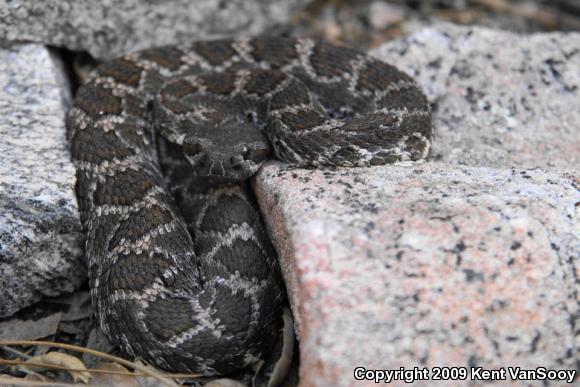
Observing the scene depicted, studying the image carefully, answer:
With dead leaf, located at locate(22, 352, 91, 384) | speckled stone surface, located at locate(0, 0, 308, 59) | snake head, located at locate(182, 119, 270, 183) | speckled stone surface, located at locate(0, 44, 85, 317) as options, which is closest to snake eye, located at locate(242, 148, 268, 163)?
snake head, located at locate(182, 119, 270, 183)

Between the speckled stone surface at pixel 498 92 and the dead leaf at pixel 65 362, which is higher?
the speckled stone surface at pixel 498 92

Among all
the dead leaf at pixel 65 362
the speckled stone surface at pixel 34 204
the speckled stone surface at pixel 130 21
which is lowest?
the dead leaf at pixel 65 362

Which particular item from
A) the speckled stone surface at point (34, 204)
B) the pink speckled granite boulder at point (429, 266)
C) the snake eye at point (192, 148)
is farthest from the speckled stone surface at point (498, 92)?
the speckled stone surface at point (34, 204)

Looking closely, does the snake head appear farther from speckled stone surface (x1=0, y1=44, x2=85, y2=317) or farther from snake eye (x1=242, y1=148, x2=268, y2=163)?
speckled stone surface (x1=0, y1=44, x2=85, y2=317)

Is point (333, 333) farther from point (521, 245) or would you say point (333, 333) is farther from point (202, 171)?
point (202, 171)

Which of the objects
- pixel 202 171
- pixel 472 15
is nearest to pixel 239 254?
pixel 202 171

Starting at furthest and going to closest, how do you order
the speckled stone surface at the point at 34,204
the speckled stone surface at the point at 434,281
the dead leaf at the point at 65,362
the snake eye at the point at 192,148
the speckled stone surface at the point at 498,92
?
1. the speckled stone surface at the point at 498,92
2. the snake eye at the point at 192,148
3. the speckled stone surface at the point at 34,204
4. the dead leaf at the point at 65,362
5. the speckled stone surface at the point at 434,281

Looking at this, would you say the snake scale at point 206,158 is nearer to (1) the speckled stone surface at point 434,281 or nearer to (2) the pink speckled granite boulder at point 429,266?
(2) the pink speckled granite boulder at point 429,266
